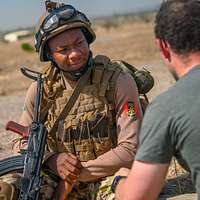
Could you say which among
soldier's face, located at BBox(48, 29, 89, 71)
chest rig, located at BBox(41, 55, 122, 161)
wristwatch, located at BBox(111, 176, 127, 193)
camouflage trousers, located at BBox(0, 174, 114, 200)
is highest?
soldier's face, located at BBox(48, 29, 89, 71)

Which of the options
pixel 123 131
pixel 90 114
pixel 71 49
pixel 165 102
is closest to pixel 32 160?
pixel 90 114

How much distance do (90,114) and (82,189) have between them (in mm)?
597

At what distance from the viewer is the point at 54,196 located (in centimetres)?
485

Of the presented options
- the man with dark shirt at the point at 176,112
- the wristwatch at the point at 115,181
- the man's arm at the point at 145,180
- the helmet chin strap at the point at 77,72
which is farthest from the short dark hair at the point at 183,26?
the helmet chin strap at the point at 77,72

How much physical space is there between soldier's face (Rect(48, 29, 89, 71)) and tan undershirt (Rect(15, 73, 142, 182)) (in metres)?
0.30

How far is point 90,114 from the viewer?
476 cm

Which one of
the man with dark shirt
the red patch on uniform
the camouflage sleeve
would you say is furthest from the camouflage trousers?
the man with dark shirt

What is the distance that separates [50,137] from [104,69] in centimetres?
65

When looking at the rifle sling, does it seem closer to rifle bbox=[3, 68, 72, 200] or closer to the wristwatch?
rifle bbox=[3, 68, 72, 200]

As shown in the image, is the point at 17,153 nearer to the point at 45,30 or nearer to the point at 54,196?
the point at 54,196

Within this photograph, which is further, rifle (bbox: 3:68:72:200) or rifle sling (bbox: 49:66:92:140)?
rifle sling (bbox: 49:66:92:140)

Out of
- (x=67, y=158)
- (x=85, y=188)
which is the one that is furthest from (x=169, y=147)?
(x=85, y=188)

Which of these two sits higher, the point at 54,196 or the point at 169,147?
the point at 169,147

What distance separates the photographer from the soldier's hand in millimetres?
4645
